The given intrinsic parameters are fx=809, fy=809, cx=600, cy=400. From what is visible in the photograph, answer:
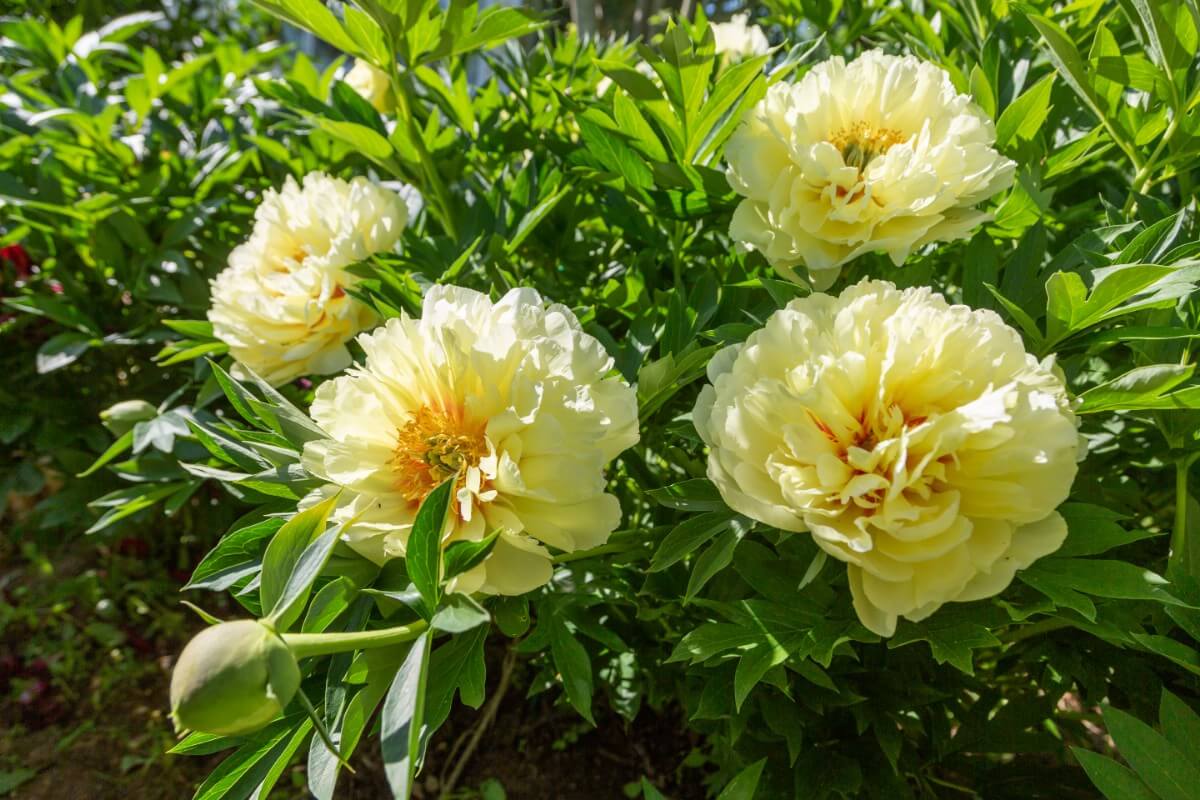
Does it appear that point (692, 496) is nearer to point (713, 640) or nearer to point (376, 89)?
point (713, 640)

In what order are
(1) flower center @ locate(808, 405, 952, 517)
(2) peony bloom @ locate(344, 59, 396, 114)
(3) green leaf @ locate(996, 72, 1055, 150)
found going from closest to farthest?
1. (1) flower center @ locate(808, 405, 952, 517)
2. (3) green leaf @ locate(996, 72, 1055, 150)
3. (2) peony bloom @ locate(344, 59, 396, 114)

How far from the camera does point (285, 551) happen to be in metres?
0.48

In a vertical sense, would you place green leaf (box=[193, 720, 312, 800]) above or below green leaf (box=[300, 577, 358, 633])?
below

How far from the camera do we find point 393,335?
574 mm

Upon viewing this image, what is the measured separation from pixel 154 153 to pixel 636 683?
3.95 feet

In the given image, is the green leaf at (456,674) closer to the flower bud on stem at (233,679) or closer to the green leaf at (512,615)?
the green leaf at (512,615)

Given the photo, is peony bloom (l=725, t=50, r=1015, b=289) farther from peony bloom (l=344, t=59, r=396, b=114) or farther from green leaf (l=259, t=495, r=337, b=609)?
peony bloom (l=344, t=59, r=396, b=114)

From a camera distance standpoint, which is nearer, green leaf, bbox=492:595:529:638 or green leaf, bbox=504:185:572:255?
green leaf, bbox=492:595:529:638

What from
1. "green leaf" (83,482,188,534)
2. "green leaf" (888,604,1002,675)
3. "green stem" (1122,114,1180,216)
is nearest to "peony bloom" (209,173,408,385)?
"green leaf" (83,482,188,534)

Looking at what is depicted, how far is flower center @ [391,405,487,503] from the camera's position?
0.57m

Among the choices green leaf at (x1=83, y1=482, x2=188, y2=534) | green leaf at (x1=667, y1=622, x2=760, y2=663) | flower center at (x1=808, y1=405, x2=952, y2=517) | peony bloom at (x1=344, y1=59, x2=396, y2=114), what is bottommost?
green leaf at (x1=83, y1=482, x2=188, y2=534)

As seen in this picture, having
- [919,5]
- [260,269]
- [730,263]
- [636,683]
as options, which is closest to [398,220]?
[260,269]

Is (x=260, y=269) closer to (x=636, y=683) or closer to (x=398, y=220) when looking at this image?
(x=398, y=220)

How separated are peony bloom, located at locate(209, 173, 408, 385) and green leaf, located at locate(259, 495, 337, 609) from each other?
39cm
